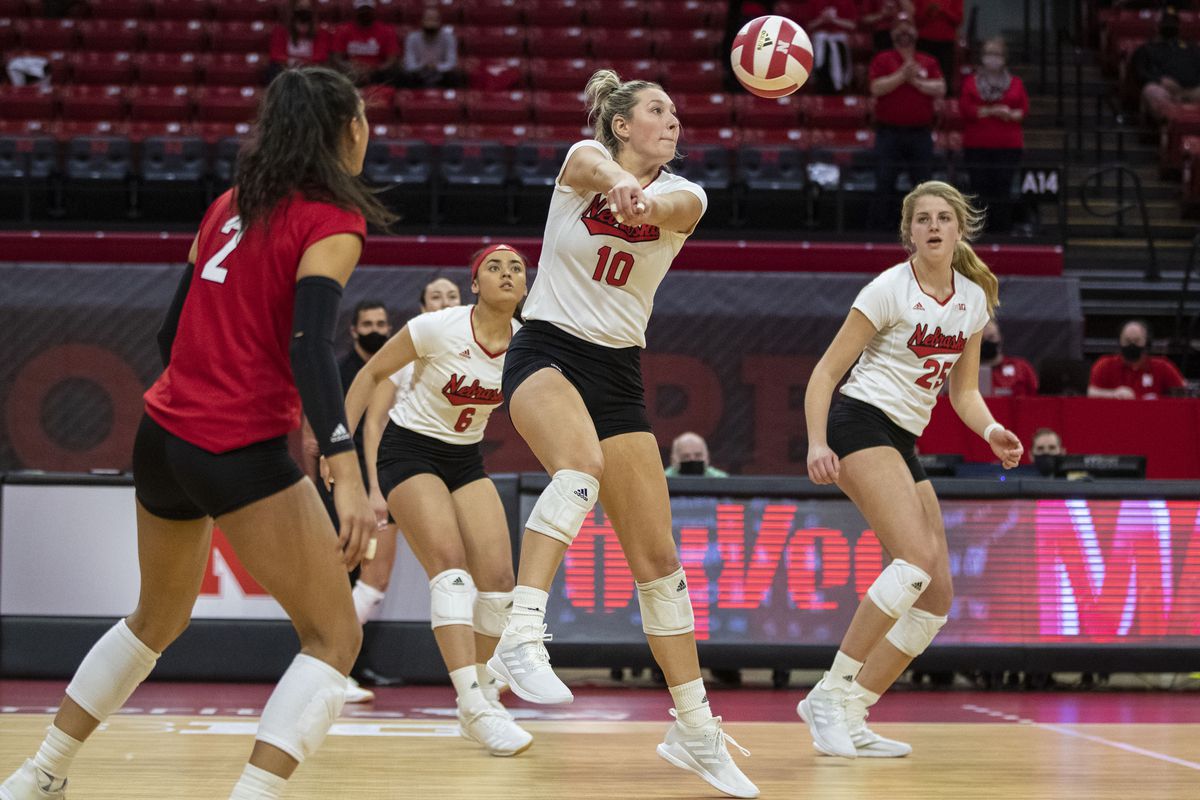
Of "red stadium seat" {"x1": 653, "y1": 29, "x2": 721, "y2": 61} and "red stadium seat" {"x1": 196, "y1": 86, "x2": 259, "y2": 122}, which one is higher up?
"red stadium seat" {"x1": 653, "y1": 29, "x2": 721, "y2": 61}

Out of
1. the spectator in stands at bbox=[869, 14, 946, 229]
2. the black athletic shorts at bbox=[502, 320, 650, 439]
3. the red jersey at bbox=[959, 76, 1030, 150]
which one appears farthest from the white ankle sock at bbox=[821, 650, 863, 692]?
the red jersey at bbox=[959, 76, 1030, 150]

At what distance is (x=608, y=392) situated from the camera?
451 centimetres

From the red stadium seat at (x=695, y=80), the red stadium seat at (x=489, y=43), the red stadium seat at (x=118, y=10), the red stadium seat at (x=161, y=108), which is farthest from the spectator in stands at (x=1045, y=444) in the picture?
the red stadium seat at (x=118, y=10)

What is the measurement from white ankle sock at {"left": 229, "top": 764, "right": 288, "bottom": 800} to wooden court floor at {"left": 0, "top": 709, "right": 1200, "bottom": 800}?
1.12 m


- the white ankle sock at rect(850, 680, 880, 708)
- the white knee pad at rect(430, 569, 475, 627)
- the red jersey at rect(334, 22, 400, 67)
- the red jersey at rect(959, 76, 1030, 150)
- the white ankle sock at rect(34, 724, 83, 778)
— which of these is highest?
the red jersey at rect(334, 22, 400, 67)

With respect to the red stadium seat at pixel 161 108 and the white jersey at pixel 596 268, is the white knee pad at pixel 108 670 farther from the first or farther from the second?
the red stadium seat at pixel 161 108

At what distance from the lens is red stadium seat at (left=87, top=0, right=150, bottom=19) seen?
16.8 m

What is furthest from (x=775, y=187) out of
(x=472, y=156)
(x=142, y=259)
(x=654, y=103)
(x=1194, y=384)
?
(x=654, y=103)

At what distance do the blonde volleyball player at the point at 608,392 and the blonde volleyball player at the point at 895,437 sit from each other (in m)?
1.03

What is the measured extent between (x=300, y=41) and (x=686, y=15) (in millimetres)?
4498

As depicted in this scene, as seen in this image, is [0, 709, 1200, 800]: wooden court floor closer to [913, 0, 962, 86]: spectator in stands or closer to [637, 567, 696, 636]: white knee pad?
[637, 567, 696, 636]: white knee pad

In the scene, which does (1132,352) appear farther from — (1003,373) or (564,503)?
(564,503)

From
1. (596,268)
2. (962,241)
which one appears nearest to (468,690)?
(596,268)

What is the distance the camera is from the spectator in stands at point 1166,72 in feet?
52.0
